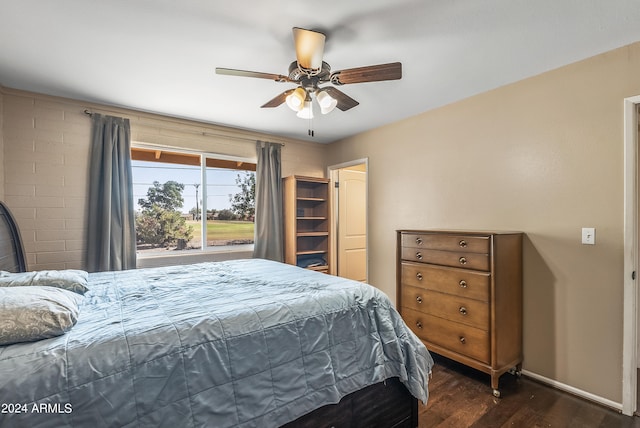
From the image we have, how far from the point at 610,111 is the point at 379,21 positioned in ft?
5.72

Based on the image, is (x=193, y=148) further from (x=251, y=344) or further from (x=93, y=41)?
(x=251, y=344)

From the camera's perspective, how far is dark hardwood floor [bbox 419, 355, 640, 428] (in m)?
1.86

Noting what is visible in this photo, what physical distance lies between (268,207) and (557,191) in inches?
121

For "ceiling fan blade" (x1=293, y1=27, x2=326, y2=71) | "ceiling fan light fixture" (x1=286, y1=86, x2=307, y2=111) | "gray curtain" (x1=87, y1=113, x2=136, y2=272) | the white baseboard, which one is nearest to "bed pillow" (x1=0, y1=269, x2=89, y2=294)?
"gray curtain" (x1=87, y1=113, x2=136, y2=272)

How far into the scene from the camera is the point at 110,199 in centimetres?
290

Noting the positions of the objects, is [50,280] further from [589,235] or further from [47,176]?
[589,235]

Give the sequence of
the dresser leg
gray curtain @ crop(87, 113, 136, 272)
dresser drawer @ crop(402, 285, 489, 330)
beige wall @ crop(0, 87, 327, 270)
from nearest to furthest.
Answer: the dresser leg, dresser drawer @ crop(402, 285, 489, 330), beige wall @ crop(0, 87, 327, 270), gray curtain @ crop(87, 113, 136, 272)

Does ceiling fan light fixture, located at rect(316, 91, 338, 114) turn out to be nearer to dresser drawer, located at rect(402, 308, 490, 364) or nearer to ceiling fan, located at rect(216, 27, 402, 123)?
ceiling fan, located at rect(216, 27, 402, 123)

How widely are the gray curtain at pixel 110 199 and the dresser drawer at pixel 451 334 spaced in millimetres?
2900

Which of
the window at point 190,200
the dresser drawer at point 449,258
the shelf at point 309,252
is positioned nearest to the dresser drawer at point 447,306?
the dresser drawer at point 449,258

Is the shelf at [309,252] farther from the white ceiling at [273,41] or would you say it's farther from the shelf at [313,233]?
the white ceiling at [273,41]

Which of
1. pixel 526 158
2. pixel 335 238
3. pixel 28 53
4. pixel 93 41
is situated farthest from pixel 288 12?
pixel 335 238

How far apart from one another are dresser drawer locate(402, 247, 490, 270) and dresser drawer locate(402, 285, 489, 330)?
0.27m

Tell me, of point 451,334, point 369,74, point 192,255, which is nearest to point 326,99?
point 369,74
